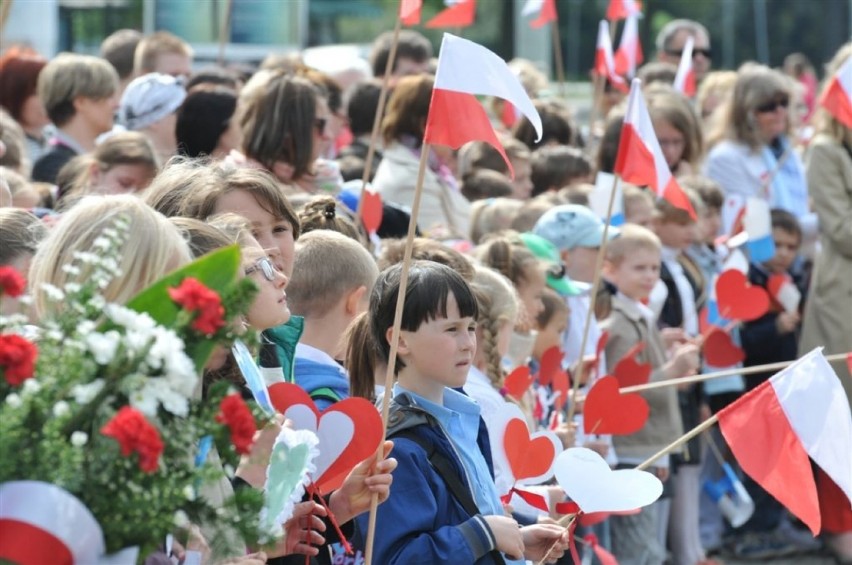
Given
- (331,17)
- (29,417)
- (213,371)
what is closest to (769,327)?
(213,371)

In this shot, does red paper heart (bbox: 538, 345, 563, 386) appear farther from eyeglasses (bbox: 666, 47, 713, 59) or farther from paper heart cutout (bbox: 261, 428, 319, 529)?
eyeglasses (bbox: 666, 47, 713, 59)

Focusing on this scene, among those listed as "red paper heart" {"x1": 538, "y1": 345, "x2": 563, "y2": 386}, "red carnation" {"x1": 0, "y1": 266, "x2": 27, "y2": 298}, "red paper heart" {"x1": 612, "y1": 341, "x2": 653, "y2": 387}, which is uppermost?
"red carnation" {"x1": 0, "y1": 266, "x2": 27, "y2": 298}

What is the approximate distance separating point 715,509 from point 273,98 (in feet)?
11.8

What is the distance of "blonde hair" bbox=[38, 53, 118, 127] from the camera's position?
20.2 ft

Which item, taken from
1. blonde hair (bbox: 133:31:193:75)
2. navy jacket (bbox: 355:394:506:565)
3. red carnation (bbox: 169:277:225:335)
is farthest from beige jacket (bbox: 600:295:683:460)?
red carnation (bbox: 169:277:225:335)

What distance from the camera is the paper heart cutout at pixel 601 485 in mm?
3176

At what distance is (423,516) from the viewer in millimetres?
3072

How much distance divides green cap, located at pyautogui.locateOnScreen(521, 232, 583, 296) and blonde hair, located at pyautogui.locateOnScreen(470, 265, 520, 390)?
3.26 feet

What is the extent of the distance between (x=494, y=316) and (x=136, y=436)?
2.59 metres

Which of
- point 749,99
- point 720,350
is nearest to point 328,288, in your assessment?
point 720,350

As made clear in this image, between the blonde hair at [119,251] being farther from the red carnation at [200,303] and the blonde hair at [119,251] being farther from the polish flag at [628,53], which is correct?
the polish flag at [628,53]

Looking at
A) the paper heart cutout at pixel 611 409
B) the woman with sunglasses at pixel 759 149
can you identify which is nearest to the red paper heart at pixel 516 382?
the paper heart cutout at pixel 611 409

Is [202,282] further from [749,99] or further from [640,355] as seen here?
[749,99]

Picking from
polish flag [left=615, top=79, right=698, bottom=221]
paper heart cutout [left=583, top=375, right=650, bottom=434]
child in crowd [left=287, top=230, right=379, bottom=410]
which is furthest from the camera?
polish flag [left=615, top=79, right=698, bottom=221]
